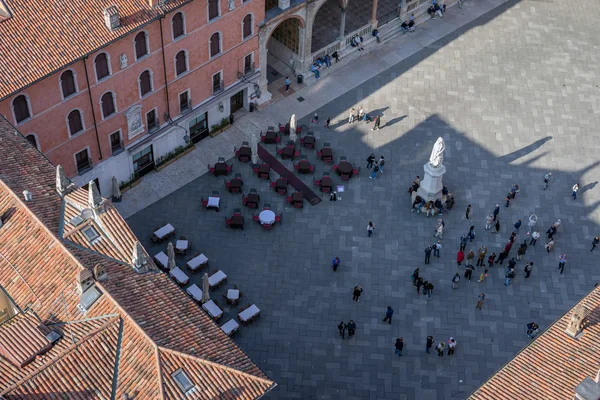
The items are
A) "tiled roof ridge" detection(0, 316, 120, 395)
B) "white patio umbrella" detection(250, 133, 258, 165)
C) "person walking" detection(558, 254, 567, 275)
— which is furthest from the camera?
"white patio umbrella" detection(250, 133, 258, 165)

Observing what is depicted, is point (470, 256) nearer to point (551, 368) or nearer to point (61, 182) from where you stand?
point (551, 368)

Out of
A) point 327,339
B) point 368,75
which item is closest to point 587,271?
point 327,339

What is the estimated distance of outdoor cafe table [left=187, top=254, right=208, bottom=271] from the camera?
63969mm

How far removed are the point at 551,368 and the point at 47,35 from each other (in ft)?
113

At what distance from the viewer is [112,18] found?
2329 inches

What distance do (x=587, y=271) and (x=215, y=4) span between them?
3134 centimetres

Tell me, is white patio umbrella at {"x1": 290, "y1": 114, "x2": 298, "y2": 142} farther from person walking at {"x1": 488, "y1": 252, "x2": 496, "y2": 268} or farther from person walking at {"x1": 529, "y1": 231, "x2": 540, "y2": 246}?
person walking at {"x1": 529, "y1": 231, "x2": 540, "y2": 246}

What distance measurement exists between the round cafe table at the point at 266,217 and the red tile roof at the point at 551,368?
2487 cm

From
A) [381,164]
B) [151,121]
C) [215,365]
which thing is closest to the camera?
[215,365]

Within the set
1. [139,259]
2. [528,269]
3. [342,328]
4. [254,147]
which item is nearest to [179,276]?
[342,328]

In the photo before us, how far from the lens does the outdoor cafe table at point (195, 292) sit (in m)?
62.4

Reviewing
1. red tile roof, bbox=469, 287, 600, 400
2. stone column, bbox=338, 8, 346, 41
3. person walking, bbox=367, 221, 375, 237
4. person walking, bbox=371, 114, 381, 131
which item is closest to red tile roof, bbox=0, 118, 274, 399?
red tile roof, bbox=469, 287, 600, 400

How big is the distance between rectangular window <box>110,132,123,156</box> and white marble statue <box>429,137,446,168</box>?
2164 centimetres

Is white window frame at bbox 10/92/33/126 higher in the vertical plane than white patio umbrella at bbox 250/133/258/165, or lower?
higher
